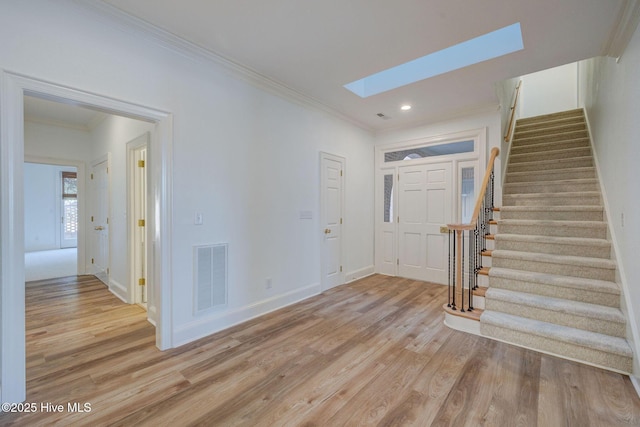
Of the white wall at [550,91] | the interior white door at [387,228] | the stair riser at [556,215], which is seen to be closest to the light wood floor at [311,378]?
the stair riser at [556,215]

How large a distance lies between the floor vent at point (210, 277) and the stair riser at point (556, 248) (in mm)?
3355

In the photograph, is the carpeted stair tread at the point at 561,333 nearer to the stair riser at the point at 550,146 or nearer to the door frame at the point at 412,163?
the door frame at the point at 412,163

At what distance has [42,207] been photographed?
27.5 feet

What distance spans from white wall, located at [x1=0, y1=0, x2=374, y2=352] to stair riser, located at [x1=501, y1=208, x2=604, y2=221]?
2737 mm

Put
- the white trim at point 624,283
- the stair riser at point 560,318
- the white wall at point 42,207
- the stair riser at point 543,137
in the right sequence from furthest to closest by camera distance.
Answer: the white wall at point 42,207 < the stair riser at point 543,137 < the stair riser at point 560,318 < the white trim at point 624,283

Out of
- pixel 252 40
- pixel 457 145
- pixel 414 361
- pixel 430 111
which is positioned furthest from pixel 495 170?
pixel 252 40

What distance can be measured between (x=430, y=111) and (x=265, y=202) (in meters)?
2.97

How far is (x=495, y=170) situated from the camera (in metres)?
4.17

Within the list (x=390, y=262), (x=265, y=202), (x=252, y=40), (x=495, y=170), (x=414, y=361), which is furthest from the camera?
(x=390, y=262)

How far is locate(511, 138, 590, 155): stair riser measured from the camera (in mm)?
4449

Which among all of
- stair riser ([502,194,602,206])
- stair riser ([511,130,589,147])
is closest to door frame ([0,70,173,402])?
stair riser ([502,194,602,206])

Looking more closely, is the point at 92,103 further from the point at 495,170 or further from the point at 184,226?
the point at 495,170

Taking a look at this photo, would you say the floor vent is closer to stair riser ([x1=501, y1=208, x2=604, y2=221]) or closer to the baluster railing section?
the baluster railing section

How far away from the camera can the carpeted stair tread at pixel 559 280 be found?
259 cm
